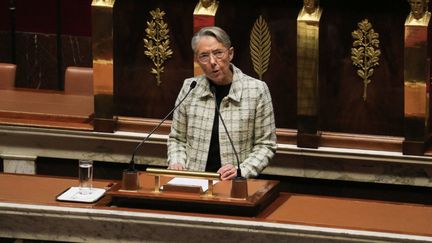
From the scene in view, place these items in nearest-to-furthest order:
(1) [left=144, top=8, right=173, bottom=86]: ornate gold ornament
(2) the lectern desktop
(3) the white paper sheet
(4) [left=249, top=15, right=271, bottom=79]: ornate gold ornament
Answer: (2) the lectern desktop, (3) the white paper sheet, (4) [left=249, top=15, right=271, bottom=79]: ornate gold ornament, (1) [left=144, top=8, right=173, bottom=86]: ornate gold ornament

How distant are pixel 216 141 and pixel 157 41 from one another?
52.3 inches

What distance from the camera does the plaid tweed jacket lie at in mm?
5387

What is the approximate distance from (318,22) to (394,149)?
0.73 m

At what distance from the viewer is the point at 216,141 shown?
545cm

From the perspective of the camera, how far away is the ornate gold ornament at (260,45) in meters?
6.43

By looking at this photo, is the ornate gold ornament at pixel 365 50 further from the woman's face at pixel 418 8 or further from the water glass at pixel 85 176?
the water glass at pixel 85 176

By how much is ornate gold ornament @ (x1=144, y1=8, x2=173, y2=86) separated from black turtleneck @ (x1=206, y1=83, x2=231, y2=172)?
1234 millimetres

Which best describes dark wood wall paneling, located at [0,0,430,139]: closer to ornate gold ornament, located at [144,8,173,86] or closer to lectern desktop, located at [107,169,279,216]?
ornate gold ornament, located at [144,8,173,86]

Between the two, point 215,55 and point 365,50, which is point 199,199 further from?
point 365,50

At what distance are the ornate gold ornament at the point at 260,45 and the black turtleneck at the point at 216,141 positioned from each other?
3.36 ft

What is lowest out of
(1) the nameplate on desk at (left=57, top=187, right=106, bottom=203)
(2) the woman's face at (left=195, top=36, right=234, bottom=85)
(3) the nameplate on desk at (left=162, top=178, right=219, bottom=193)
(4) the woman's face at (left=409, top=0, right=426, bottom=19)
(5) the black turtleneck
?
(1) the nameplate on desk at (left=57, top=187, right=106, bottom=203)

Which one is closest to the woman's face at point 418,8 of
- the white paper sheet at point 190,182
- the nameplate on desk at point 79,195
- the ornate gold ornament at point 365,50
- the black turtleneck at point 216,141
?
the ornate gold ornament at point 365,50

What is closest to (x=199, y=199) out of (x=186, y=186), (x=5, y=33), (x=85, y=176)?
(x=186, y=186)

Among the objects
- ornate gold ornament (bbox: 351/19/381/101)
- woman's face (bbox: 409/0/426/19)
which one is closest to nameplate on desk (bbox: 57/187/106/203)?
ornate gold ornament (bbox: 351/19/381/101)
